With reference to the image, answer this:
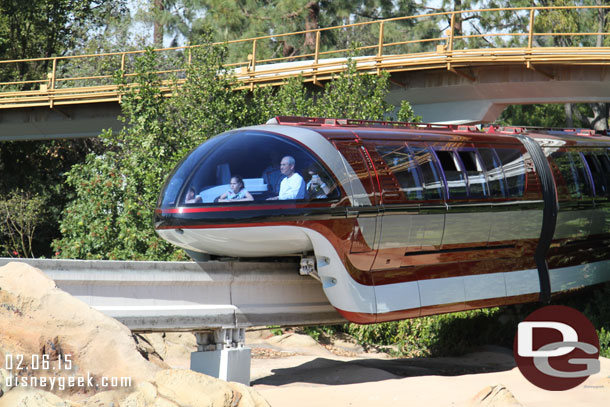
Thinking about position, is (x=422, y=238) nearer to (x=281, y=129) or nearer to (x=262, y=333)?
(x=281, y=129)

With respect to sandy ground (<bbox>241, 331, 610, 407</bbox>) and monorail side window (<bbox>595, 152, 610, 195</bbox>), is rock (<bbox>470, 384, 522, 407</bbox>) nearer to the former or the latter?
sandy ground (<bbox>241, 331, 610, 407</bbox>)

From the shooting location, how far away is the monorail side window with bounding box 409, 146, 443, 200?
11.6m

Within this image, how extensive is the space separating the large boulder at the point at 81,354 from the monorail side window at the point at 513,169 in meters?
6.82

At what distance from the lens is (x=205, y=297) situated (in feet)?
35.0

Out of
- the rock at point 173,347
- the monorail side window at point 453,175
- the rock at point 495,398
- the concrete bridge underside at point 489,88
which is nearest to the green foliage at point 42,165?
the concrete bridge underside at point 489,88

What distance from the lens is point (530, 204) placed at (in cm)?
1329

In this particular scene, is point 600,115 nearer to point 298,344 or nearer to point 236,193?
point 298,344

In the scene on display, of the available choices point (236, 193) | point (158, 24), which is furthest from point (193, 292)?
point (158, 24)

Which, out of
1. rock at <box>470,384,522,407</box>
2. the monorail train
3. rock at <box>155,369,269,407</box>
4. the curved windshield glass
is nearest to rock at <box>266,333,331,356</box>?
the monorail train

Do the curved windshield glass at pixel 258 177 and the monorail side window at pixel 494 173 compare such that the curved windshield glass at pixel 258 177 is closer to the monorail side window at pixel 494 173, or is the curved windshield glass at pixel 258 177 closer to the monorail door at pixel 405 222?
the monorail door at pixel 405 222

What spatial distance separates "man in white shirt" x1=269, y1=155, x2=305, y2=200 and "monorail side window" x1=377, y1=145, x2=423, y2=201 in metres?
1.40

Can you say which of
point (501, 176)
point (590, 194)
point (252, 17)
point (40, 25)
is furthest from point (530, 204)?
point (40, 25)

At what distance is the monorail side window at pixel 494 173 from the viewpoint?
41.6 ft

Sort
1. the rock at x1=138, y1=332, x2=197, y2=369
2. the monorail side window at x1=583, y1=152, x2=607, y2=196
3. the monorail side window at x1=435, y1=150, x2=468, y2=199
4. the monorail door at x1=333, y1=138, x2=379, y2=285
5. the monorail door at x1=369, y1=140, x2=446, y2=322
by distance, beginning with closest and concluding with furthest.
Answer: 1. the monorail door at x1=333, y1=138, x2=379, y2=285
2. the monorail door at x1=369, y1=140, x2=446, y2=322
3. the monorail side window at x1=435, y1=150, x2=468, y2=199
4. the rock at x1=138, y1=332, x2=197, y2=369
5. the monorail side window at x1=583, y1=152, x2=607, y2=196
